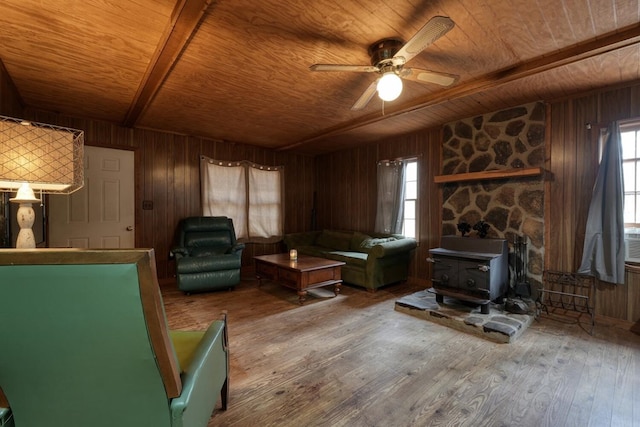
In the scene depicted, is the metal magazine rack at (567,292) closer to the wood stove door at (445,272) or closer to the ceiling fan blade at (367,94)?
the wood stove door at (445,272)

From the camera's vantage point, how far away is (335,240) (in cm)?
539

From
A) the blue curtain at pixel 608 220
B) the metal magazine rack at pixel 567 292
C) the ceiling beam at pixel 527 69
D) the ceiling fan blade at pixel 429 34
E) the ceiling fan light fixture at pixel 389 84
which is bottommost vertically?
the metal magazine rack at pixel 567 292

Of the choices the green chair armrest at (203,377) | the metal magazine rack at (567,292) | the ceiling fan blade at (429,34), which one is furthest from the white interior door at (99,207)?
the metal magazine rack at (567,292)

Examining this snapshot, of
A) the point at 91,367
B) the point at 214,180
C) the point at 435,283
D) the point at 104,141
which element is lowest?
the point at 435,283

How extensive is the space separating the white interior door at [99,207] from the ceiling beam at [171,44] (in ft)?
4.31

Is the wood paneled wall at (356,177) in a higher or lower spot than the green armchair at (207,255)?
higher

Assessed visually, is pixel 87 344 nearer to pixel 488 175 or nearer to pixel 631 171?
pixel 488 175

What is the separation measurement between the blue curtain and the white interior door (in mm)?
5710

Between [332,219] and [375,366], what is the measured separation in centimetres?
403

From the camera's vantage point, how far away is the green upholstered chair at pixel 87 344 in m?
0.75

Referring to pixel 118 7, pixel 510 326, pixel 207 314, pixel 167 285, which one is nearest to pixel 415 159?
pixel 510 326

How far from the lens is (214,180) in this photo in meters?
5.11

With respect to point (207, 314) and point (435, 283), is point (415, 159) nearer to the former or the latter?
point (435, 283)

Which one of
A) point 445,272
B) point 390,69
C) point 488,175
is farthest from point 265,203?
point 390,69
